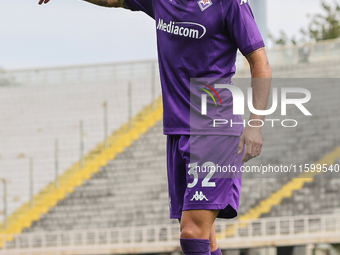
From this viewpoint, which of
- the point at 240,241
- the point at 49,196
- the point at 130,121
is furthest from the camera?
the point at 130,121

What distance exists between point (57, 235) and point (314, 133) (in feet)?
29.7

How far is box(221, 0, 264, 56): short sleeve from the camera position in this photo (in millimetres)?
2463

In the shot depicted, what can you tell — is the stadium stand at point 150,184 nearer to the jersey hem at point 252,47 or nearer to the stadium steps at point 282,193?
the stadium steps at point 282,193

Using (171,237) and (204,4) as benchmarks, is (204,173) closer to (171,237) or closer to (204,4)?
(204,4)

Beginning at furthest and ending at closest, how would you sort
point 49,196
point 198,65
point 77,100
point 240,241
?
point 77,100, point 49,196, point 240,241, point 198,65

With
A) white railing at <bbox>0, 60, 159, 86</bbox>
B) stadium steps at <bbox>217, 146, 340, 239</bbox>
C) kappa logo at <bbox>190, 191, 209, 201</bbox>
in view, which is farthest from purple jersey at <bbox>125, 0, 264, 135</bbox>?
white railing at <bbox>0, 60, 159, 86</bbox>

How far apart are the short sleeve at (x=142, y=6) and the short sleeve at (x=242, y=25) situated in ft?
1.62

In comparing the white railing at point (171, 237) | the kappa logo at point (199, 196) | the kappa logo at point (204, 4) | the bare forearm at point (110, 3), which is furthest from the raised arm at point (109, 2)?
the white railing at point (171, 237)

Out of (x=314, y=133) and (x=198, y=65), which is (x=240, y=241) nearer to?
(x=314, y=133)

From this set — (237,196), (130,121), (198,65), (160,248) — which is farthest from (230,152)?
(130,121)

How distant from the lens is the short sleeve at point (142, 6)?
283cm

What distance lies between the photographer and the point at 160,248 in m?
14.9

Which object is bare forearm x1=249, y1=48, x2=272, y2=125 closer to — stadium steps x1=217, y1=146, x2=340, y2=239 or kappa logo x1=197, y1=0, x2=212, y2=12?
kappa logo x1=197, y1=0, x2=212, y2=12

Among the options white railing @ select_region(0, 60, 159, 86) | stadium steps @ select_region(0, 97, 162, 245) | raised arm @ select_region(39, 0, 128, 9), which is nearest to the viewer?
raised arm @ select_region(39, 0, 128, 9)
